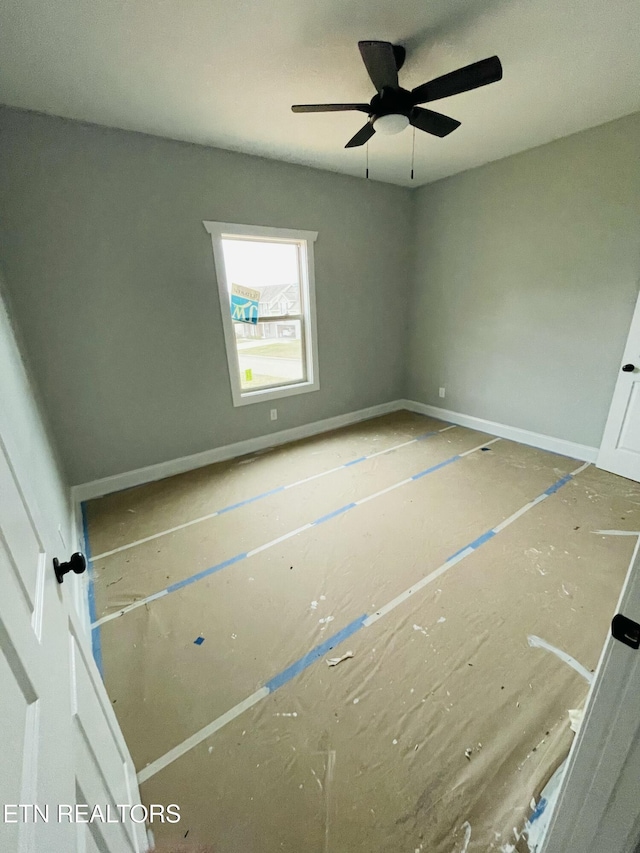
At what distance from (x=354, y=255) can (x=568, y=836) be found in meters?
4.17

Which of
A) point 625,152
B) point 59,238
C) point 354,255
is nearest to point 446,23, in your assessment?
point 625,152

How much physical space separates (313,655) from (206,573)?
83cm

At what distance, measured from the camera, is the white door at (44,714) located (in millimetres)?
451

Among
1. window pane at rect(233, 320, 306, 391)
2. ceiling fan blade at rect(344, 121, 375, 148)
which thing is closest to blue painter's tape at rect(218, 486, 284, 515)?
window pane at rect(233, 320, 306, 391)

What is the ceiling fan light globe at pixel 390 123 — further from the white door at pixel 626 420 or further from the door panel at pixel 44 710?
the door panel at pixel 44 710

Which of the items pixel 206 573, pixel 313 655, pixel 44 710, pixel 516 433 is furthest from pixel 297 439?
pixel 44 710

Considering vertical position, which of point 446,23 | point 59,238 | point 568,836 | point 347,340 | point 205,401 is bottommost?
point 568,836

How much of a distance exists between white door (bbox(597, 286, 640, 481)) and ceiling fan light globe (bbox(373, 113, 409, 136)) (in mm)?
2204

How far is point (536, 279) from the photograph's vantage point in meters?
3.29

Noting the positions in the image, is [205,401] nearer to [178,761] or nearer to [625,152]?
[178,761]

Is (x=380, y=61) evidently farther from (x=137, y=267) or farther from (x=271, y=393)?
(x=271, y=393)

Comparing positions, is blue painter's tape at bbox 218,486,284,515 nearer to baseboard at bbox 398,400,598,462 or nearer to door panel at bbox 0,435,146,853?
door panel at bbox 0,435,146,853

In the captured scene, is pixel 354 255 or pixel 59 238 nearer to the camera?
pixel 59 238

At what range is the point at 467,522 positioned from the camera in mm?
2475
